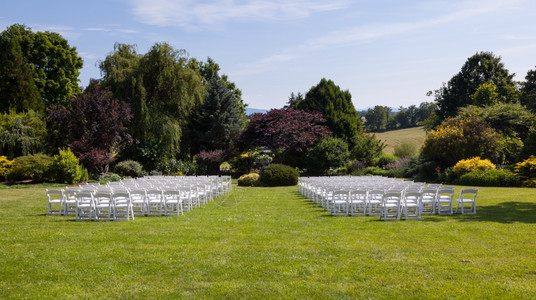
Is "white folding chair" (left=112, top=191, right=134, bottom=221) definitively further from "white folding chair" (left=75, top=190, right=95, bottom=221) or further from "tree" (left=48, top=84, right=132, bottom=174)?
"tree" (left=48, top=84, right=132, bottom=174)

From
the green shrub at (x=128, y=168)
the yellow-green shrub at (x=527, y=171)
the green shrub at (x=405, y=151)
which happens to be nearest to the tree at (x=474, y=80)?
the green shrub at (x=405, y=151)

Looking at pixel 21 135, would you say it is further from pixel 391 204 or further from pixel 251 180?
pixel 391 204

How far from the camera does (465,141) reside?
91.6 feet

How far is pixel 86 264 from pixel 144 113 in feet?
84.5

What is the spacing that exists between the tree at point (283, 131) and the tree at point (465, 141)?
9.22 meters

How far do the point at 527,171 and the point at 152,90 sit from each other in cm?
2512

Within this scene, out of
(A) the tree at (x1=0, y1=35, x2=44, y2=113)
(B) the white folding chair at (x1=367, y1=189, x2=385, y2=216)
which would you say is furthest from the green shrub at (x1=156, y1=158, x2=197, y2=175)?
(B) the white folding chair at (x1=367, y1=189, x2=385, y2=216)

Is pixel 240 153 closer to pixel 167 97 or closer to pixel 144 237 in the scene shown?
pixel 167 97

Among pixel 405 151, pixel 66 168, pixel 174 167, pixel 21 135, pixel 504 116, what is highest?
pixel 504 116

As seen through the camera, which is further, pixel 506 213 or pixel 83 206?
pixel 506 213

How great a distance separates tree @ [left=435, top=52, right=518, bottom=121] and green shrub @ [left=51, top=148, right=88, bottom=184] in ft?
125

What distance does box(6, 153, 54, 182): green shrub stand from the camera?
23750 millimetres

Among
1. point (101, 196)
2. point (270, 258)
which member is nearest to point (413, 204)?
point (270, 258)

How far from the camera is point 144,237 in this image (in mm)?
8742
